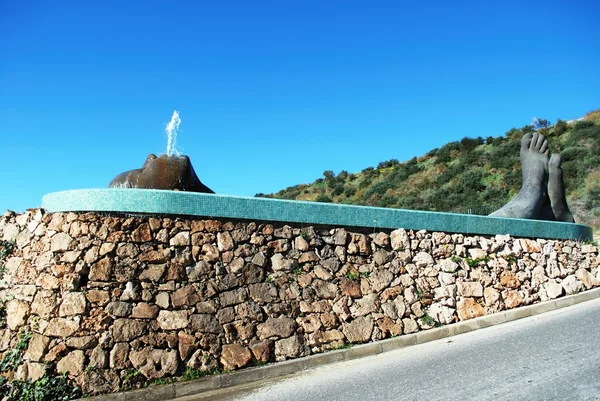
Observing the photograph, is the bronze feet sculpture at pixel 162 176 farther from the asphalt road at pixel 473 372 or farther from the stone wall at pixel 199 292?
the asphalt road at pixel 473 372

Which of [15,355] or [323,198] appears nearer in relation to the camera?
[15,355]

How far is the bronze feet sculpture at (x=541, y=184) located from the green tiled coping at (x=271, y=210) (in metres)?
1.01

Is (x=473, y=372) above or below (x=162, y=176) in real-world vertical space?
below

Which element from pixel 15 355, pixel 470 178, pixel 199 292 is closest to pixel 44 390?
pixel 15 355

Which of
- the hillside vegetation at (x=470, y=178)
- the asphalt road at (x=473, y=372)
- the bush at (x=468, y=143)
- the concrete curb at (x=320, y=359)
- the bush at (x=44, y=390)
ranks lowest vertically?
the asphalt road at (x=473, y=372)

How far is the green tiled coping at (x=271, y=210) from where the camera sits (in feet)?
20.4

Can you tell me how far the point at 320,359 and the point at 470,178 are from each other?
20989mm

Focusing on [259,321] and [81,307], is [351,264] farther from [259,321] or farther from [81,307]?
[81,307]

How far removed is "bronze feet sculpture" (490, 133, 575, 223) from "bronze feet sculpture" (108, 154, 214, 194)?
6.69 metres

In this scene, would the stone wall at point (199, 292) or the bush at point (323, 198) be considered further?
the bush at point (323, 198)

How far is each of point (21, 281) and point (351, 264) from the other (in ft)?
14.8

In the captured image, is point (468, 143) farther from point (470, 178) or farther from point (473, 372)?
point (473, 372)

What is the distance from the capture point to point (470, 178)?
84.0ft

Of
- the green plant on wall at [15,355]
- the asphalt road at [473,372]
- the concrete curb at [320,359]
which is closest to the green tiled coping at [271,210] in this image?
the concrete curb at [320,359]
